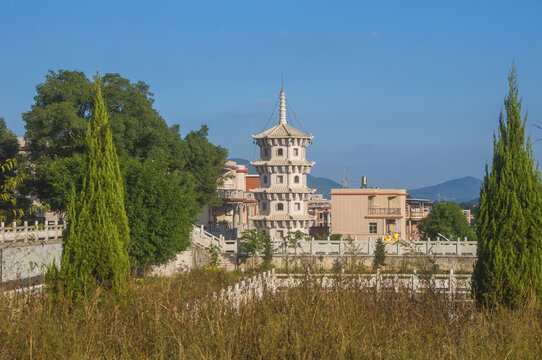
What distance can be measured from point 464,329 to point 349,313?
5.53 feet

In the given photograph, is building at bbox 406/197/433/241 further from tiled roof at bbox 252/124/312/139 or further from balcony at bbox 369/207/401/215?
tiled roof at bbox 252/124/312/139

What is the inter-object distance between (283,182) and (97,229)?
3890 cm

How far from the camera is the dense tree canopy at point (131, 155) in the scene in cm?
3334

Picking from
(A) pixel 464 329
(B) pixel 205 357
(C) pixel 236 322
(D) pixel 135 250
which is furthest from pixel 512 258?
(D) pixel 135 250

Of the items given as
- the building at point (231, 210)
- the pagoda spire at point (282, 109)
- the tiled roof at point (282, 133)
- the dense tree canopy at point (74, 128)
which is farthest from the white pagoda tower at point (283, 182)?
the building at point (231, 210)

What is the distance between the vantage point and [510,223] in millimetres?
13727

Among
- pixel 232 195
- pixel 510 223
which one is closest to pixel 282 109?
pixel 232 195

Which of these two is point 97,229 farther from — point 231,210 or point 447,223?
point 231,210

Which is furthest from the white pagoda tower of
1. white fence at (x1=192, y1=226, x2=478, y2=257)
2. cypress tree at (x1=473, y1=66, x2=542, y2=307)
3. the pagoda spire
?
cypress tree at (x1=473, y1=66, x2=542, y2=307)

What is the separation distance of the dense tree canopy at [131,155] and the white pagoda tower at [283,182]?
408 cm

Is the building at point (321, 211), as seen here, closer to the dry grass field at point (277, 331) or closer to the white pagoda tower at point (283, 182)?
the white pagoda tower at point (283, 182)

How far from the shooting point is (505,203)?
546 inches

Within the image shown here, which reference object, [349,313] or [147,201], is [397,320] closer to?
[349,313]

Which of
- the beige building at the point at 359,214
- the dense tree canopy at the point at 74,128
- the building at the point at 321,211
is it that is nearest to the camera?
the dense tree canopy at the point at 74,128
